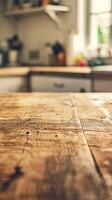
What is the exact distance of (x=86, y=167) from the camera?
51 cm

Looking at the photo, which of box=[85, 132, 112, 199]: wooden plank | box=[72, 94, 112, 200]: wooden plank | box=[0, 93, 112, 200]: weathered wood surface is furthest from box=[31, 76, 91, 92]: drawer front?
box=[85, 132, 112, 199]: wooden plank

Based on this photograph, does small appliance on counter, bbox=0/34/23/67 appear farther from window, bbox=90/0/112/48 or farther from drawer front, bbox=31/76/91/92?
window, bbox=90/0/112/48

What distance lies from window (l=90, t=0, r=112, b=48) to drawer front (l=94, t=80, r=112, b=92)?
902 mm

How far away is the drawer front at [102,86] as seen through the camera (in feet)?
7.17

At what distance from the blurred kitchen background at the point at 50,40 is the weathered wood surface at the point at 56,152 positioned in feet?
5.03

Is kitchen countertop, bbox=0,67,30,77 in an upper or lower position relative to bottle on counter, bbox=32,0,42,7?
lower

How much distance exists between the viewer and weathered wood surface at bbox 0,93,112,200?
426mm

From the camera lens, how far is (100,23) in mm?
3043

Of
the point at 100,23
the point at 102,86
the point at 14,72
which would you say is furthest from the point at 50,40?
the point at 102,86


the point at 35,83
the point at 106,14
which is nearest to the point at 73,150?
the point at 35,83

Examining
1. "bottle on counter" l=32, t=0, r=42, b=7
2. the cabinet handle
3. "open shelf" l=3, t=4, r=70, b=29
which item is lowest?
the cabinet handle

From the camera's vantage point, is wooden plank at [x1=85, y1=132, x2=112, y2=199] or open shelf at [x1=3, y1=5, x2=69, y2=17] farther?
open shelf at [x1=3, y1=5, x2=69, y2=17]

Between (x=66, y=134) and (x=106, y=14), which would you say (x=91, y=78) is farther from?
(x=66, y=134)

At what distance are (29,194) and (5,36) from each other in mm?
3040
